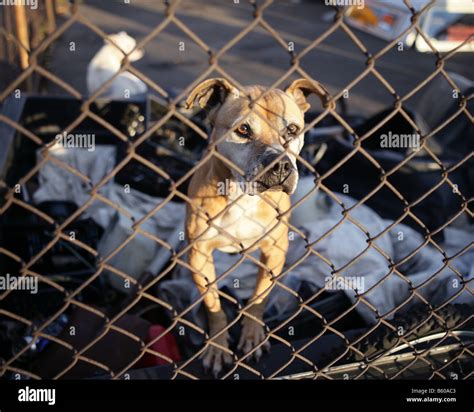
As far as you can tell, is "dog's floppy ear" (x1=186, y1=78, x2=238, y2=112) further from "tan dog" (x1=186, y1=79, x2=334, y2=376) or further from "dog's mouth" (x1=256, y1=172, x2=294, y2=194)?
"dog's mouth" (x1=256, y1=172, x2=294, y2=194)

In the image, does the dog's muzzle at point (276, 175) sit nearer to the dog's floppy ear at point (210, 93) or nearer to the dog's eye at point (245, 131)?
the dog's eye at point (245, 131)

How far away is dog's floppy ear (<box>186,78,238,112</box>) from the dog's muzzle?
0.39 m

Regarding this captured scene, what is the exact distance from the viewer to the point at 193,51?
10.1 m

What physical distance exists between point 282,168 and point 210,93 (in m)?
0.58

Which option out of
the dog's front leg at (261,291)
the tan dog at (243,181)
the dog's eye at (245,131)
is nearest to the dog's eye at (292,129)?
the tan dog at (243,181)

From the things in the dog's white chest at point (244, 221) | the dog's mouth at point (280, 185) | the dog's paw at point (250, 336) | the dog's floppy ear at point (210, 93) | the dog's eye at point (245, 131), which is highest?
the dog's floppy ear at point (210, 93)

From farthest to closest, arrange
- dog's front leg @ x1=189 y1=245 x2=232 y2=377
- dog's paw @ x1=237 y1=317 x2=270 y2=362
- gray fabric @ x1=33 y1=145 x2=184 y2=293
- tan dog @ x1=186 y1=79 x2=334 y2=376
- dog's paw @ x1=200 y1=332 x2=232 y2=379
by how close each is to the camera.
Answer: gray fabric @ x1=33 y1=145 x2=184 y2=293
dog's paw @ x1=237 y1=317 x2=270 y2=362
dog's front leg @ x1=189 y1=245 x2=232 y2=377
dog's paw @ x1=200 y1=332 x2=232 y2=379
tan dog @ x1=186 y1=79 x2=334 y2=376

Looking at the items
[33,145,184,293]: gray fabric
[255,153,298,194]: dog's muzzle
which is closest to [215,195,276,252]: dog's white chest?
[255,153,298,194]: dog's muzzle

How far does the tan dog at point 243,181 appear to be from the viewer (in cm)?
226

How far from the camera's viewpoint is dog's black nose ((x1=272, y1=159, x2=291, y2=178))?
2.13 meters

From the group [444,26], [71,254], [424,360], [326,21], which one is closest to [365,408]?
[424,360]

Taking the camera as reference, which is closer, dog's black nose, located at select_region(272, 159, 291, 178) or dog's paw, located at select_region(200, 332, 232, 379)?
dog's black nose, located at select_region(272, 159, 291, 178)

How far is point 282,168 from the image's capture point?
2145mm

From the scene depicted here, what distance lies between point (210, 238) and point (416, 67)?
782 cm
